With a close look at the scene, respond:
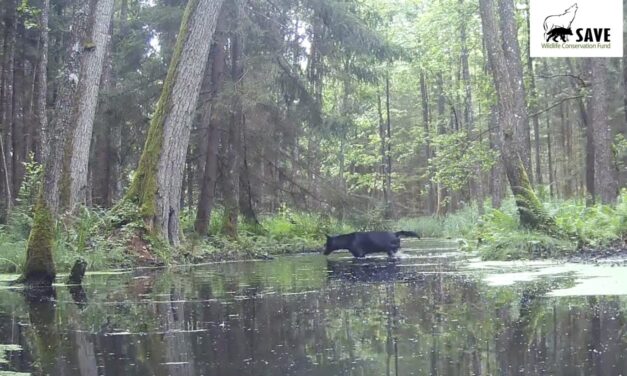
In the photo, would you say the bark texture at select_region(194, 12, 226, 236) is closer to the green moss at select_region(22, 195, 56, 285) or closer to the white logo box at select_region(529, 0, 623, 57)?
the white logo box at select_region(529, 0, 623, 57)

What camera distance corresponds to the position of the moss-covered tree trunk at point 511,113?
35.5 feet

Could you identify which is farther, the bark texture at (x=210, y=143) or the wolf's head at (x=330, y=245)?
the bark texture at (x=210, y=143)

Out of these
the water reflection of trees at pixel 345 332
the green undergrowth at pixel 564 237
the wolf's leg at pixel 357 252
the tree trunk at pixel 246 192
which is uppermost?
the tree trunk at pixel 246 192

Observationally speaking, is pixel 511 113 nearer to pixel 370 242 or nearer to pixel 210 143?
pixel 370 242

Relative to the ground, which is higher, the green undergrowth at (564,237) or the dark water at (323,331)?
the green undergrowth at (564,237)

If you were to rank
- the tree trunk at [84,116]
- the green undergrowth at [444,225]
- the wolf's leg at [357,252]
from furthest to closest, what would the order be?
the green undergrowth at [444,225], the wolf's leg at [357,252], the tree trunk at [84,116]

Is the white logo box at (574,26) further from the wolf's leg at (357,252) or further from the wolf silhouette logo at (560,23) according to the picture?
the wolf's leg at (357,252)

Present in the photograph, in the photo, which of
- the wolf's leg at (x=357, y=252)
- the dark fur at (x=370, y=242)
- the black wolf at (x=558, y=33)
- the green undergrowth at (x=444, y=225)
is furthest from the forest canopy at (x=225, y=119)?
the wolf's leg at (x=357, y=252)

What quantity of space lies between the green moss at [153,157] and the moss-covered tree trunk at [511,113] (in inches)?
210

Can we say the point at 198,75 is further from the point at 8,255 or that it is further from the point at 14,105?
the point at 14,105

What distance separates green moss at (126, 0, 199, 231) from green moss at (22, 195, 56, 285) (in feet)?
13.4

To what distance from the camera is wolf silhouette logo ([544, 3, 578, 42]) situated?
14758mm

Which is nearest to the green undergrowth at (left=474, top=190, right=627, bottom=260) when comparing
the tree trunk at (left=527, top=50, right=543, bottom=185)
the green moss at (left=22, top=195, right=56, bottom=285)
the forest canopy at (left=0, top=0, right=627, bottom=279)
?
the forest canopy at (left=0, top=0, right=627, bottom=279)

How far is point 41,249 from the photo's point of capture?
781cm
